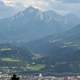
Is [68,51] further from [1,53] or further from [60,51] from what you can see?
[1,53]

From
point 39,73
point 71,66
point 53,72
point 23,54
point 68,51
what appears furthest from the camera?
point 68,51

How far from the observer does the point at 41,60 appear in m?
164

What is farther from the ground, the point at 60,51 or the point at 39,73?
the point at 60,51

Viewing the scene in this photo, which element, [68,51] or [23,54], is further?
[68,51]

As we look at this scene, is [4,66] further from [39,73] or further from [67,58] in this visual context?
[67,58]

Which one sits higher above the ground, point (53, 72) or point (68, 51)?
point (68, 51)

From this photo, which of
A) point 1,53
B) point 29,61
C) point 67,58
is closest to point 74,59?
point 67,58

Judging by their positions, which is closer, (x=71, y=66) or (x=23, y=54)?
(x=71, y=66)

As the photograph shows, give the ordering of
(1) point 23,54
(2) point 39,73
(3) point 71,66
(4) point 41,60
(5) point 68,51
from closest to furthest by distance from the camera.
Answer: (2) point 39,73
(3) point 71,66
(4) point 41,60
(1) point 23,54
(5) point 68,51

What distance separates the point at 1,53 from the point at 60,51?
34637 mm

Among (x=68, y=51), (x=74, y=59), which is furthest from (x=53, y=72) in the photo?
(x=68, y=51)

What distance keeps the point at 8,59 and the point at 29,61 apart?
10023 millimetres

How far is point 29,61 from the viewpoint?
165500mm

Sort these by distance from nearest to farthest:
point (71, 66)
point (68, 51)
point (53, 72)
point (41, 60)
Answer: point (53, 72) < point (71, 66) < point (41, 60) < point (68, 51)
